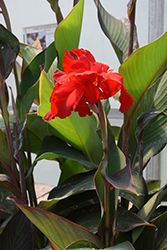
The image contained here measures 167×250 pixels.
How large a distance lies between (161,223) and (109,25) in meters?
0.38

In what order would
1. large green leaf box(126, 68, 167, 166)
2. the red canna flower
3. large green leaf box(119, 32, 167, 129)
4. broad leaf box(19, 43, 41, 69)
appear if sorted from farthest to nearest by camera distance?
broad leaf box(19, 43, 41, 69), large green leaf box(126, 68, 167, 166), large green leaf box(119, 32, 167, 129), the red canna flower

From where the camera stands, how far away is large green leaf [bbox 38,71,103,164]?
0.40 meters

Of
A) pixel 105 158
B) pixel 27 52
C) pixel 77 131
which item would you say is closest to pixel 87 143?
pixel 77 131

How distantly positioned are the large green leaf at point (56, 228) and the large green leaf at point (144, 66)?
235 millimetres

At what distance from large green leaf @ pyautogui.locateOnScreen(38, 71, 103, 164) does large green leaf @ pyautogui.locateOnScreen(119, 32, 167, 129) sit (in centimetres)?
10

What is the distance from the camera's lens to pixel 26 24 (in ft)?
6.63

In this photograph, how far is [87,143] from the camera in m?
0.45

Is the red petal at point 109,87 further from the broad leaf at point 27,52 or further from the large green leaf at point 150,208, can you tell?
the broad leaf at point 27,52

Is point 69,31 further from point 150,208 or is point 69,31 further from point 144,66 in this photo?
point 150,208

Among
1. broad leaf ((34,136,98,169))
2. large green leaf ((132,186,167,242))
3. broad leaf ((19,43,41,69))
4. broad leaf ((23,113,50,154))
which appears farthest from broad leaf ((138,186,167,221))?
broad leaf ((19,43,41,69))

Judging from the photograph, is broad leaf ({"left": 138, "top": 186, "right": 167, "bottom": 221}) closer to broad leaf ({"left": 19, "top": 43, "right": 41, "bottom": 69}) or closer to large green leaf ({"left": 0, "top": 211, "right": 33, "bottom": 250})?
large green leaf ({"left": 0, "top": 211, "right": 33, "bottom": 250})

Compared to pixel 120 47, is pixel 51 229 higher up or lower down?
lower down

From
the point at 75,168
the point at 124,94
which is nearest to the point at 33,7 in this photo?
the point at 75,168

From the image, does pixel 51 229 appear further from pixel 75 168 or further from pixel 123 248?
pixel 75 168
